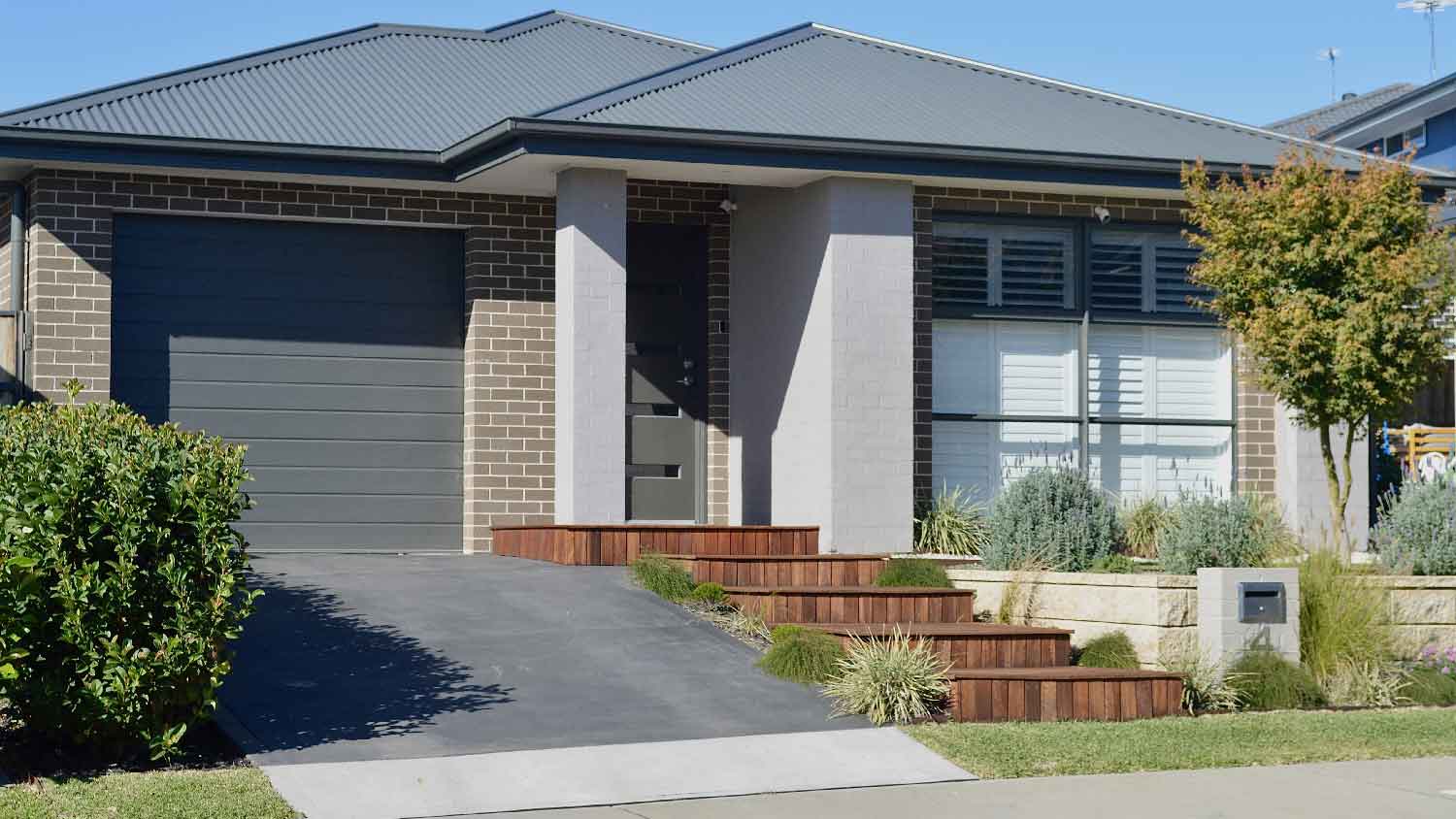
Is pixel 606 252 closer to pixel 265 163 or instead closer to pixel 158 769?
pixel 265 163

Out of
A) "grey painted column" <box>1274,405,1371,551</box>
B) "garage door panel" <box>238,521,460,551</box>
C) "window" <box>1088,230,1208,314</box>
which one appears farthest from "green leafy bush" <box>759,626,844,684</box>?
"grey painted column" <box>1274,405,1371,551</box>

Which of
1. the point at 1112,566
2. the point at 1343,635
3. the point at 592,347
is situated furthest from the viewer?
the point at 592,347

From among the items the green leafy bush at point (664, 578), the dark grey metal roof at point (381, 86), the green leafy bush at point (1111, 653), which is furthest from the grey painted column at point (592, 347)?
the green leafy bush at point (1111, 653)

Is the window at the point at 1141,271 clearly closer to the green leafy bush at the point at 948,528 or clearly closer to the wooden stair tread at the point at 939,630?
the green leafy bush at the point at 948,528

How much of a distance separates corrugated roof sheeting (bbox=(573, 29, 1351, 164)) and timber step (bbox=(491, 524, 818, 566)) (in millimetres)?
3343

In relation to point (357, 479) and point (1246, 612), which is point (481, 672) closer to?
point (1246, 612)

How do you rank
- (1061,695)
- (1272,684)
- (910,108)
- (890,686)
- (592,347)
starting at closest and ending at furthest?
(890,686), (1061,695), (1272,684), (592,347), (910,108)

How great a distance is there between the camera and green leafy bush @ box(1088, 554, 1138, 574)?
42.3 feet

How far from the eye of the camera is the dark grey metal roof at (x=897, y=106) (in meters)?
15.1

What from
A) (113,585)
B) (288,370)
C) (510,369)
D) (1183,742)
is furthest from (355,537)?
(1183,742)

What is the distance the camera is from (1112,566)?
42.8ft

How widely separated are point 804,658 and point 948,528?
5.26 meters

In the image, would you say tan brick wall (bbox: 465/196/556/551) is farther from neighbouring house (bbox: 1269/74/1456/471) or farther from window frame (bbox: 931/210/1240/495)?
neighbouring house (bbox: 1269/74/1456/471)

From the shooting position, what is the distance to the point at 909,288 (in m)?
15.5
